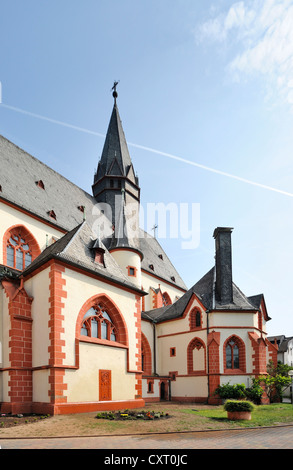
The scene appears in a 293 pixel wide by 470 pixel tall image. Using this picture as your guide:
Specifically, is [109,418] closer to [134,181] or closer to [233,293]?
[233,293]

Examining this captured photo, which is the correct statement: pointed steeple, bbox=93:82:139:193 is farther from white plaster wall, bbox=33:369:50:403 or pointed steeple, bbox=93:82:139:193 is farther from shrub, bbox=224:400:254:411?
shrub, bbox=224:400:254:411

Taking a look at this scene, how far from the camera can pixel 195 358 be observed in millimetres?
25969

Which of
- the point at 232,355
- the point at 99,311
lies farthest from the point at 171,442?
the point at 232,355

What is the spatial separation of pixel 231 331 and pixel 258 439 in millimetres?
15684

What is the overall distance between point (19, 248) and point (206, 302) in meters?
13.0

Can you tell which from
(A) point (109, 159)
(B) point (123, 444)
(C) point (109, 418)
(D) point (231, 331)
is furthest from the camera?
(A) point (109, 159)

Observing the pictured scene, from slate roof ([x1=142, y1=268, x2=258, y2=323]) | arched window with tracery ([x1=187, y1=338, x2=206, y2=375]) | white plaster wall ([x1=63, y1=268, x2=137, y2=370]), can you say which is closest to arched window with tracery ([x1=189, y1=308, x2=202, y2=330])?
slate roof ([x1=142, y1=268, x2=258, y2=323])

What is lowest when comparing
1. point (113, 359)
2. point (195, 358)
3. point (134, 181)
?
point (195, 358)

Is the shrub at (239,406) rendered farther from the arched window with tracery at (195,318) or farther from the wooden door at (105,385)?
the arched window with tracery at (195,318)

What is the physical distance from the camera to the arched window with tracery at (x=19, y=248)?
21156 millimetres

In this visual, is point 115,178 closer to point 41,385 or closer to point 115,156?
point 115,156

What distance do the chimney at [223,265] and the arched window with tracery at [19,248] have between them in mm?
12730

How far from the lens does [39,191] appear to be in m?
26.3
